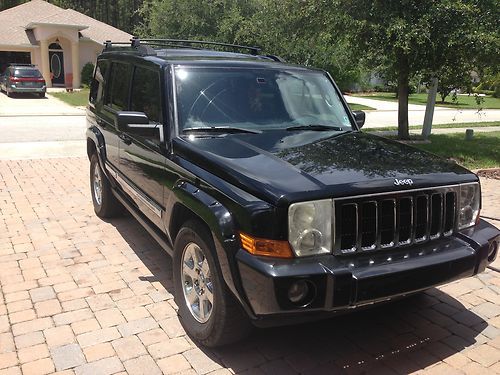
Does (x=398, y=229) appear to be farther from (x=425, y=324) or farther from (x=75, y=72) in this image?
(x=75, y=72)

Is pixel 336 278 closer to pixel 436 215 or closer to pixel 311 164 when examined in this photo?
pixel 311 164

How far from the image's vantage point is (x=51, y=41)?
35000mm

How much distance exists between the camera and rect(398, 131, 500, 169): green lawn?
35.5 feet

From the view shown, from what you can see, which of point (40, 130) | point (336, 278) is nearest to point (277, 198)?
point (336, 278)

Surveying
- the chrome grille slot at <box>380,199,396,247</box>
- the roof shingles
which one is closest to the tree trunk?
the chrome grille slot at <box>380,199,396,247</box>

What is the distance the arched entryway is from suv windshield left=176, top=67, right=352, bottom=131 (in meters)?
35.0

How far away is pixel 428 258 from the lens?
3.10 m

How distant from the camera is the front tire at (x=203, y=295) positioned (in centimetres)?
314

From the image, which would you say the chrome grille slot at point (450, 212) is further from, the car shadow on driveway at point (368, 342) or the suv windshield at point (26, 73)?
the suv windshield at point (26, 73)

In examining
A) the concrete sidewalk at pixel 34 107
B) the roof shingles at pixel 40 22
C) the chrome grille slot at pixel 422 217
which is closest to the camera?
the chrome grille slot at pixel 422 217

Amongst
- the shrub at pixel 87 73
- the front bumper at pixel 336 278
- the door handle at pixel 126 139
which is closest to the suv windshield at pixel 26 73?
the shrub at pixel 87 73

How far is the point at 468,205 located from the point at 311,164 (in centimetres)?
124

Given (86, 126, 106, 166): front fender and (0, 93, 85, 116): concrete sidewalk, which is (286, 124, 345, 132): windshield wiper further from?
(0, 93, 85, 116): concrete sidewalk

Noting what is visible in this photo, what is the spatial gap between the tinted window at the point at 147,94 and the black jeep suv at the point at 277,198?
Answer: 0.02 m
